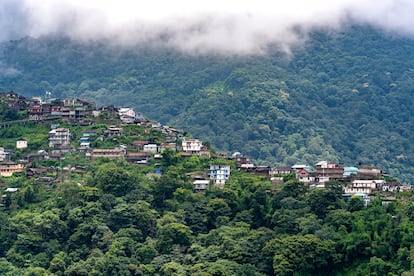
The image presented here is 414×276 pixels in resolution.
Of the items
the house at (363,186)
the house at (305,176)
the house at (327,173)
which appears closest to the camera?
the house at (363,186)

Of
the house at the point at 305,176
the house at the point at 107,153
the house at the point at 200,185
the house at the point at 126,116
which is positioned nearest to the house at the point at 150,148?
the house at the point at 107,153

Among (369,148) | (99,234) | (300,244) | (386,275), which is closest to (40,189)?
(99,234)

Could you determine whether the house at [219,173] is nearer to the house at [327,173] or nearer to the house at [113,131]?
the house at [327,173]

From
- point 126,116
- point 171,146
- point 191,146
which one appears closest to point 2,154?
point 171,146

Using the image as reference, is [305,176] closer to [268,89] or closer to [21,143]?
[21,143]

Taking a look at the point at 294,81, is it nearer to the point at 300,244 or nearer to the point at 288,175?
the point at 288,175
